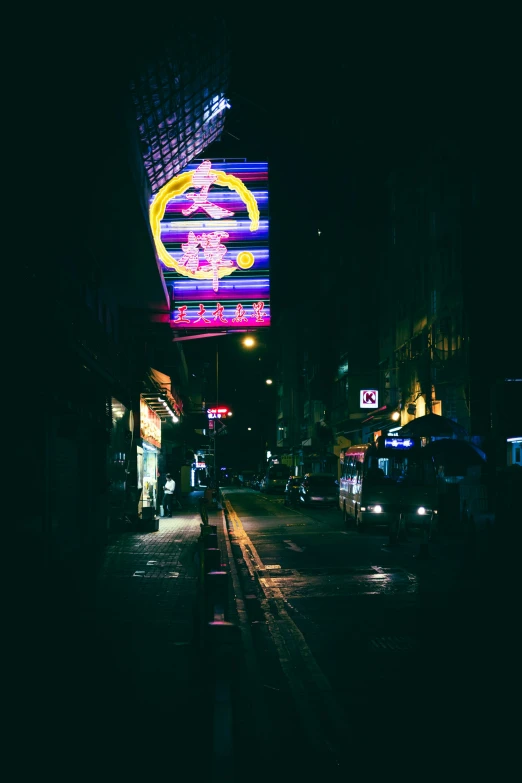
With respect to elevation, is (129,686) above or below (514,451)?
below

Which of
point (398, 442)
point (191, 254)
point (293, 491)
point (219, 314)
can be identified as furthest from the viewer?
point (293, 491)

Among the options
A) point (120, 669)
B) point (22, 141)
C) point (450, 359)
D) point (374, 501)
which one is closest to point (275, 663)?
point (120, 669)

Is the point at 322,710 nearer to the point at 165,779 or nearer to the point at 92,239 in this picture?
the point at 165,779

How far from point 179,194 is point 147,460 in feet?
41.4

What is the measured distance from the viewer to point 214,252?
92.1 ft

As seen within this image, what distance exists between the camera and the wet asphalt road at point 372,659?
5727 mm

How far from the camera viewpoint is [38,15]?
10.3 metres

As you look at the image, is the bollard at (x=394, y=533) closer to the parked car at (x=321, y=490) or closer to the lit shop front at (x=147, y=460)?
the lit shop front at (x=147, y=460)

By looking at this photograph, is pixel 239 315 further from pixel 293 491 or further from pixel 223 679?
pixel 223 679

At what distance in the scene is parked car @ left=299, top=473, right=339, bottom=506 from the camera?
43281mm

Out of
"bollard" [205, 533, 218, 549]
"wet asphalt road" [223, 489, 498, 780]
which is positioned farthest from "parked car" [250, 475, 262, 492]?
"bollard" [205, 533, 218, 549]

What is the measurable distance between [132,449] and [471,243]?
15.6 metres

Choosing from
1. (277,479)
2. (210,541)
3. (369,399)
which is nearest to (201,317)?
(210,541)

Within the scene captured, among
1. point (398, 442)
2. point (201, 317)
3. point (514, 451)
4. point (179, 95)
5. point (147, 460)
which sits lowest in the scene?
point (147, 460)
